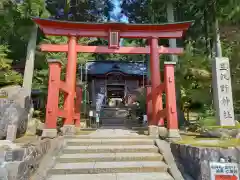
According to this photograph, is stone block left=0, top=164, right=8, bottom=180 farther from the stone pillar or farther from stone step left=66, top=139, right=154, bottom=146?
the stone pillar

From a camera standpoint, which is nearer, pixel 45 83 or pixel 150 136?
pixel 150 136

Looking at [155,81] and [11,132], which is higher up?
[155,81]

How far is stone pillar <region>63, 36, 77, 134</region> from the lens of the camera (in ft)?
22.6

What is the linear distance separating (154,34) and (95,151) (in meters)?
5.38

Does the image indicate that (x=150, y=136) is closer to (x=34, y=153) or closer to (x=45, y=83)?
(x=34, y=153)

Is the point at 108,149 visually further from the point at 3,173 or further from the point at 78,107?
the point at 78,107

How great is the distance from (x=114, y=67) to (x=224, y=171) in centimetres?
1625

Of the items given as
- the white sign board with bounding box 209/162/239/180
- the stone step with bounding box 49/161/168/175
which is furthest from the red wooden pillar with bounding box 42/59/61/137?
the white sign board with bounding box 209/162/239/180

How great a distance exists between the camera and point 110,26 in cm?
823

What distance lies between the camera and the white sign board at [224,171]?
11.5 feet

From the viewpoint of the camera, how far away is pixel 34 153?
4.30 meters

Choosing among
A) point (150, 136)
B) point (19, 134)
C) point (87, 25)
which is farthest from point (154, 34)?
point (19, 134)

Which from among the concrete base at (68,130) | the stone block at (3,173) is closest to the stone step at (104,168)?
the stone block at (3,173)

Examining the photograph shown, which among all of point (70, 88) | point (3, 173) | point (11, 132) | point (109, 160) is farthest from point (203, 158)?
point (11, 132)
